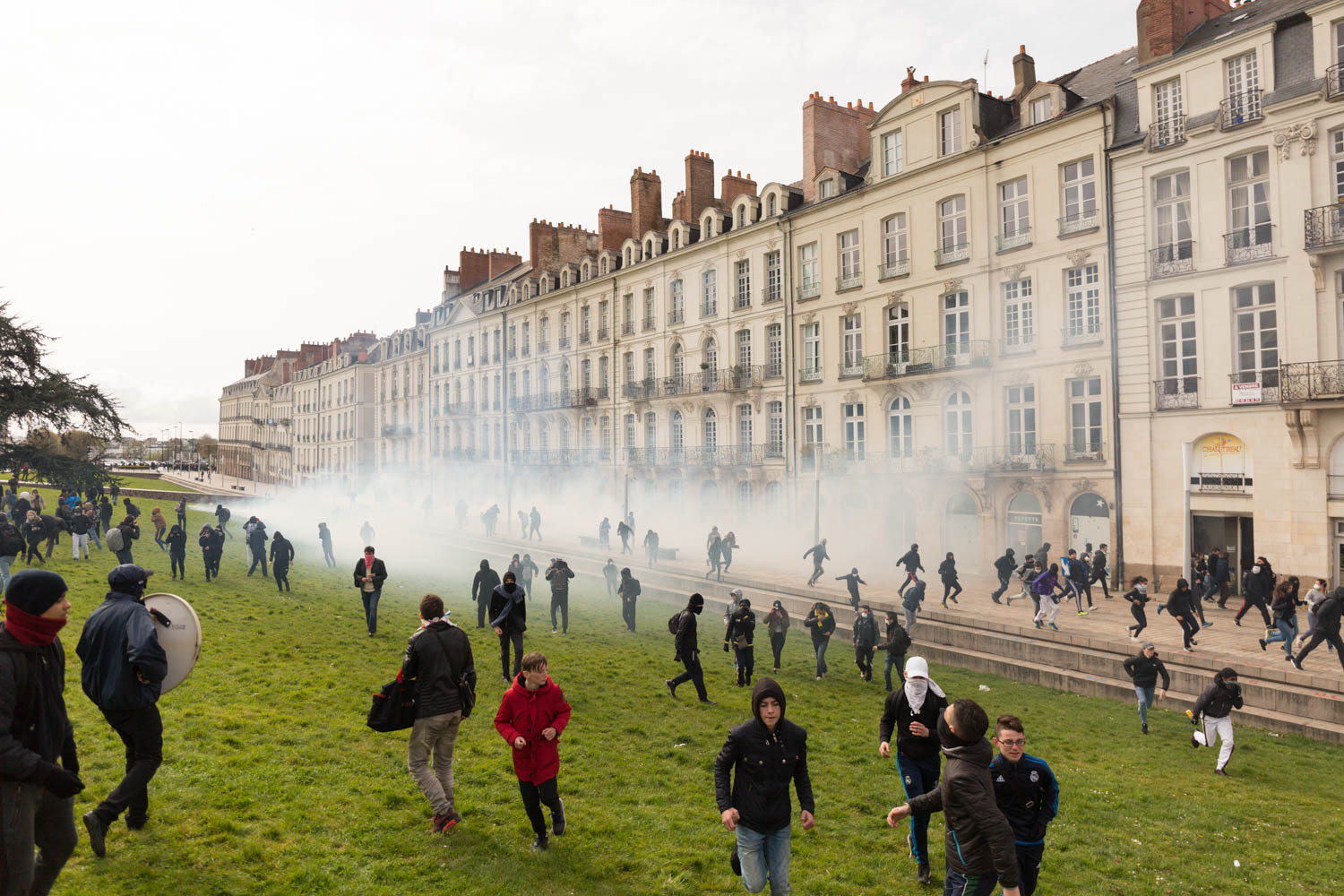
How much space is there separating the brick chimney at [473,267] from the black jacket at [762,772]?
223 feet

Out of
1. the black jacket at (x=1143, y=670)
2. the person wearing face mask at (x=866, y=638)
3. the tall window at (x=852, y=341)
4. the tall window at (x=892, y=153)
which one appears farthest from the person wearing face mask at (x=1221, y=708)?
Result: the tall window at (x=892, y=153)

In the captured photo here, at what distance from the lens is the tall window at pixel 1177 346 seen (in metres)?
24.1

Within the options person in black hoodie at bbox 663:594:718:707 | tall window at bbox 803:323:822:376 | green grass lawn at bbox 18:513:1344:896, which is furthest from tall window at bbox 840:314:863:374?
person in black hoodie at bbox 663:594:718:707

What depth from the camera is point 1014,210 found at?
94.7 feet

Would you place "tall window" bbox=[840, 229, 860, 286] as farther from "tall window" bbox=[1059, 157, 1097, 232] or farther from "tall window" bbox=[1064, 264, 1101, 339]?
"tall window" bbox=[1064, 264, 1101, 339]

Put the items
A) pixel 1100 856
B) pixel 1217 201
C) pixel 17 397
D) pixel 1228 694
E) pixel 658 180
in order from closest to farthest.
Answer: pixel 1100 856 < pixel 1228 694 < pixel 1217 201 < pixel 17 397 < pixel 658 180

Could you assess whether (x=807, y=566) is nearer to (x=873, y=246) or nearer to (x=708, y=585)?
(x=708, y=585)

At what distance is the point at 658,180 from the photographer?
48.8 metres

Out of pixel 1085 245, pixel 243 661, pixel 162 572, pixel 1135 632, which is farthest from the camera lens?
pixel 1085 245

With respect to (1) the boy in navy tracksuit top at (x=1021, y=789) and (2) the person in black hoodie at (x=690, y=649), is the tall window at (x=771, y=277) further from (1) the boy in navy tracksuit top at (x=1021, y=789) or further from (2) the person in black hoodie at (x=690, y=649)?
(1) the boy in navy tracksuit top at (x=1021, y=789)

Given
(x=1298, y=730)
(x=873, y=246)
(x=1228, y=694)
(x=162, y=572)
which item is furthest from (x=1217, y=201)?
(x=162, y=572)

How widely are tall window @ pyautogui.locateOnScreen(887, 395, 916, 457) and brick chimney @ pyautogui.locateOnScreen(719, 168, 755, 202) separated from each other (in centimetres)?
1675

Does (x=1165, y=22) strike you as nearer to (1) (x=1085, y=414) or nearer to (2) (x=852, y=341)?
(1) (x=1085, y=414)

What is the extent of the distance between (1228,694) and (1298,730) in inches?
153
